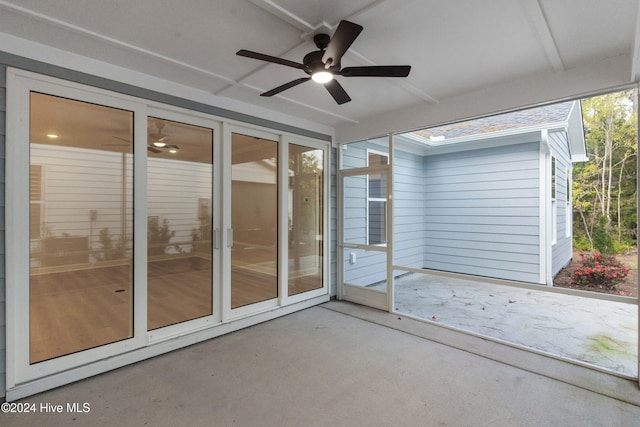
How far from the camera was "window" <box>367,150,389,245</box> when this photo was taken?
451cm

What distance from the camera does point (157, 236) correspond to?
3.08 meters

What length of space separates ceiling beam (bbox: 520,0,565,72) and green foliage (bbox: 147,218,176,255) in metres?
3.49

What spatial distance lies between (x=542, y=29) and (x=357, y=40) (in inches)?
53.2

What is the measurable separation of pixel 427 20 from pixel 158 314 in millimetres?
3517

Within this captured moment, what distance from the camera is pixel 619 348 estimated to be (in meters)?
3.21

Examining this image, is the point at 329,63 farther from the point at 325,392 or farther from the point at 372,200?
the point at 372,200

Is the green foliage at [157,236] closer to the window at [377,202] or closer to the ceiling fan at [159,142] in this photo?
the ceiling fan at [159,142]

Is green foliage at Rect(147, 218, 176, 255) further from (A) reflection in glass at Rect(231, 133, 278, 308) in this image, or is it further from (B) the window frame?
(B) the window frame

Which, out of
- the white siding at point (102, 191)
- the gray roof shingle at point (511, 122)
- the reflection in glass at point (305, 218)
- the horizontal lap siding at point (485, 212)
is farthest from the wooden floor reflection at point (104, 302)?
the horizontal lap siding at point (485, 212)

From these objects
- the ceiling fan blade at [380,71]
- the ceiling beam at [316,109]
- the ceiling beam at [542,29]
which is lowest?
the ceiling fan blade at [380,71]

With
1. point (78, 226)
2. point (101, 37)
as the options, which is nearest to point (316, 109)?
point (101, 37)

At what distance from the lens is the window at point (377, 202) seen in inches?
177

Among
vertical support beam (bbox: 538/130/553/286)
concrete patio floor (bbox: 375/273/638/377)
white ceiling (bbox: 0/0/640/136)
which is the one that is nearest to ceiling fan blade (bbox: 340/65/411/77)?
white ceiling (bbox: 0/0/640/136)

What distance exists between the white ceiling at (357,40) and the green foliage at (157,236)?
1482mm
